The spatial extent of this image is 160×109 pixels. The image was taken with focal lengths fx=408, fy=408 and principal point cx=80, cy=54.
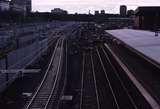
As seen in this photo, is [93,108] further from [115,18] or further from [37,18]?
[115,18]

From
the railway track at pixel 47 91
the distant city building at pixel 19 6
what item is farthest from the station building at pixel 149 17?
the railway track at pixel 47 91

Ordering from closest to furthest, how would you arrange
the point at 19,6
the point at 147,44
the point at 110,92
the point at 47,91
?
the point at 110,92
the point at 47,91
the point at 147,44
the point at 19,6

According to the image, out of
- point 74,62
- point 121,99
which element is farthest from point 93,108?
point 74,62

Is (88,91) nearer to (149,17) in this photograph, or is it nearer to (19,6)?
(149,17)

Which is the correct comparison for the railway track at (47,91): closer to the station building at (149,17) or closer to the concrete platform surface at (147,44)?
the concrete platform surface at (147,44)

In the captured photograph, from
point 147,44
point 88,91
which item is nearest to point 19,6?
point 147,44

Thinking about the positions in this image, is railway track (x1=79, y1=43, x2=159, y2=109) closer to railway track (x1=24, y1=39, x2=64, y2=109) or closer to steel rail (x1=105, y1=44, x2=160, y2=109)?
steel rail (x1=105, y1=44, x2=160, y2=109)

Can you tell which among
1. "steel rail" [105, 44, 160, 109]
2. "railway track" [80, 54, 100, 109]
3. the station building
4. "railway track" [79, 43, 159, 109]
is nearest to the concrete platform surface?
"steel rail" [105, 44, 160, 109]

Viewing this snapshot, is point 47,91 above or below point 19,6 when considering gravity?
below

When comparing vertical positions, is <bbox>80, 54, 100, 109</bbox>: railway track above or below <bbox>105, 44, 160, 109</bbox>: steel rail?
below

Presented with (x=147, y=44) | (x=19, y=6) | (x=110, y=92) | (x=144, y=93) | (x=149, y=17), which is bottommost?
(x=110, y=92)

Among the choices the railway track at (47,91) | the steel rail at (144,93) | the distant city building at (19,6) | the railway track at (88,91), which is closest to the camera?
the steel rail at (144,93)

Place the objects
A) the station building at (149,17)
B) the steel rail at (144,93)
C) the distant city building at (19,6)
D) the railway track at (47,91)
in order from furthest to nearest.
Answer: the distant city building at (19,6) → the station building at (149,17) → the railway track at (47,91) → the steel rail at (144,93)

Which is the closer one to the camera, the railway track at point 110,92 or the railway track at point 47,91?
the railway track at point 110,92
